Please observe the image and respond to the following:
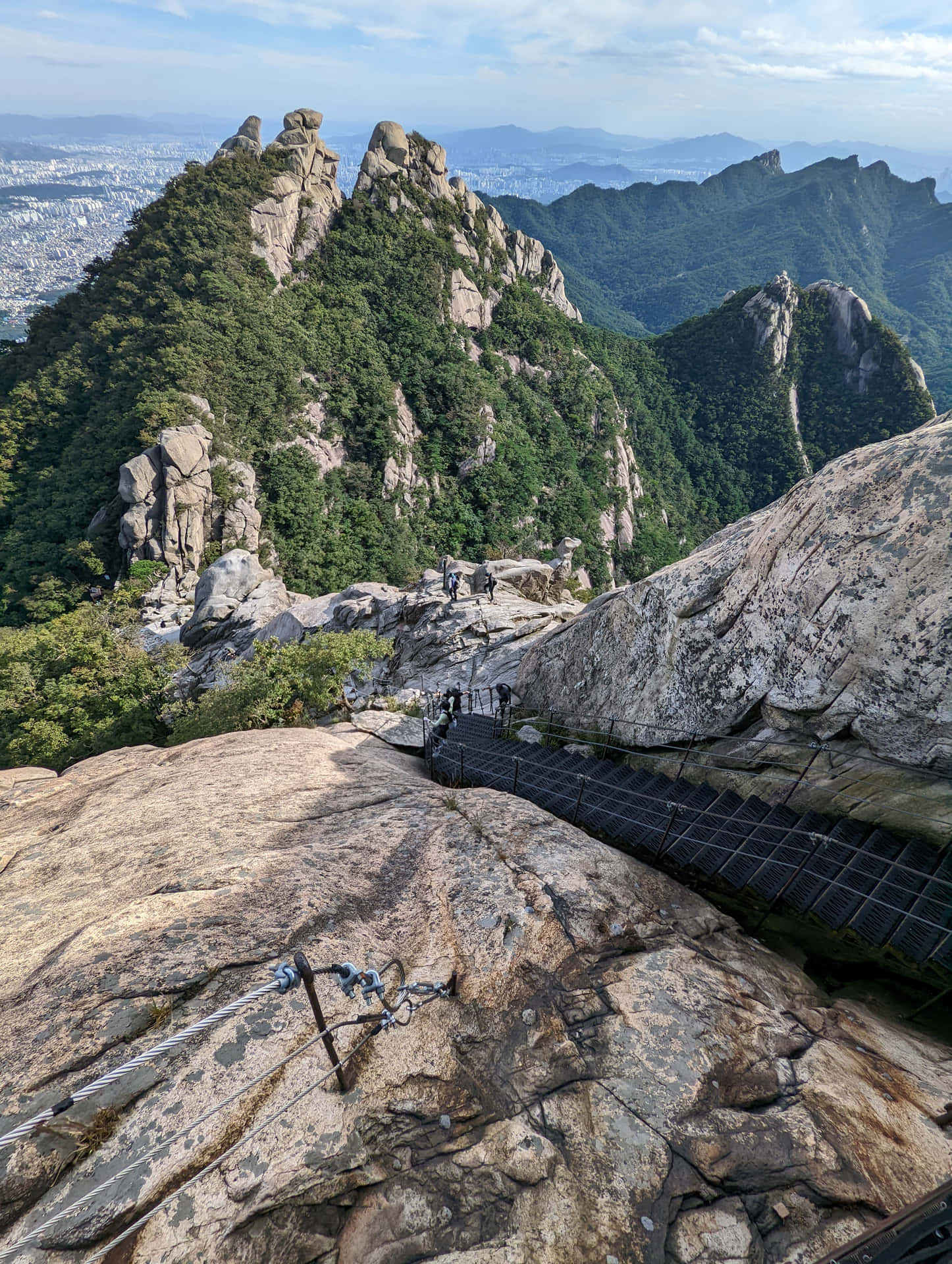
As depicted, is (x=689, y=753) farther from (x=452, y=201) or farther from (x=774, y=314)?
(x=774, y=314)

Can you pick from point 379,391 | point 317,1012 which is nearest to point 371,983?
point 317,1012

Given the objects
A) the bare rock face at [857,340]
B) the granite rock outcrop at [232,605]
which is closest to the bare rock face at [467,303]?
the granite rock outcrop at [232,605]

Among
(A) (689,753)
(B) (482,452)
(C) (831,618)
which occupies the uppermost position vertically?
(C) (831,618)

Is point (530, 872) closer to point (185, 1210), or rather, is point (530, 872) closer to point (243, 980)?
point (243, 980)

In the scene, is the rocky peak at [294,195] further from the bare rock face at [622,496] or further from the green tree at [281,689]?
the green tree at [281,689]

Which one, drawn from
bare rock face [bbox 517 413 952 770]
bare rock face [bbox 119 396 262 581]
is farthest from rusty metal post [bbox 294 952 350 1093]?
bare rock face [bbox 119 396 262 581]

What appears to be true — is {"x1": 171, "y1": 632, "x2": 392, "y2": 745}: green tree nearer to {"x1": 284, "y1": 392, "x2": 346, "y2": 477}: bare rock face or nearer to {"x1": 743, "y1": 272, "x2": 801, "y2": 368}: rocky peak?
{"x1": 284, "y1": 392, "x2": 346, "y2": 477}: bare rock face

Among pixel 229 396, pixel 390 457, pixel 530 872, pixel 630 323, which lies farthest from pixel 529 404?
pixel 630 323

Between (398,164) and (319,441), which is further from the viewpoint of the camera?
(398,164)
